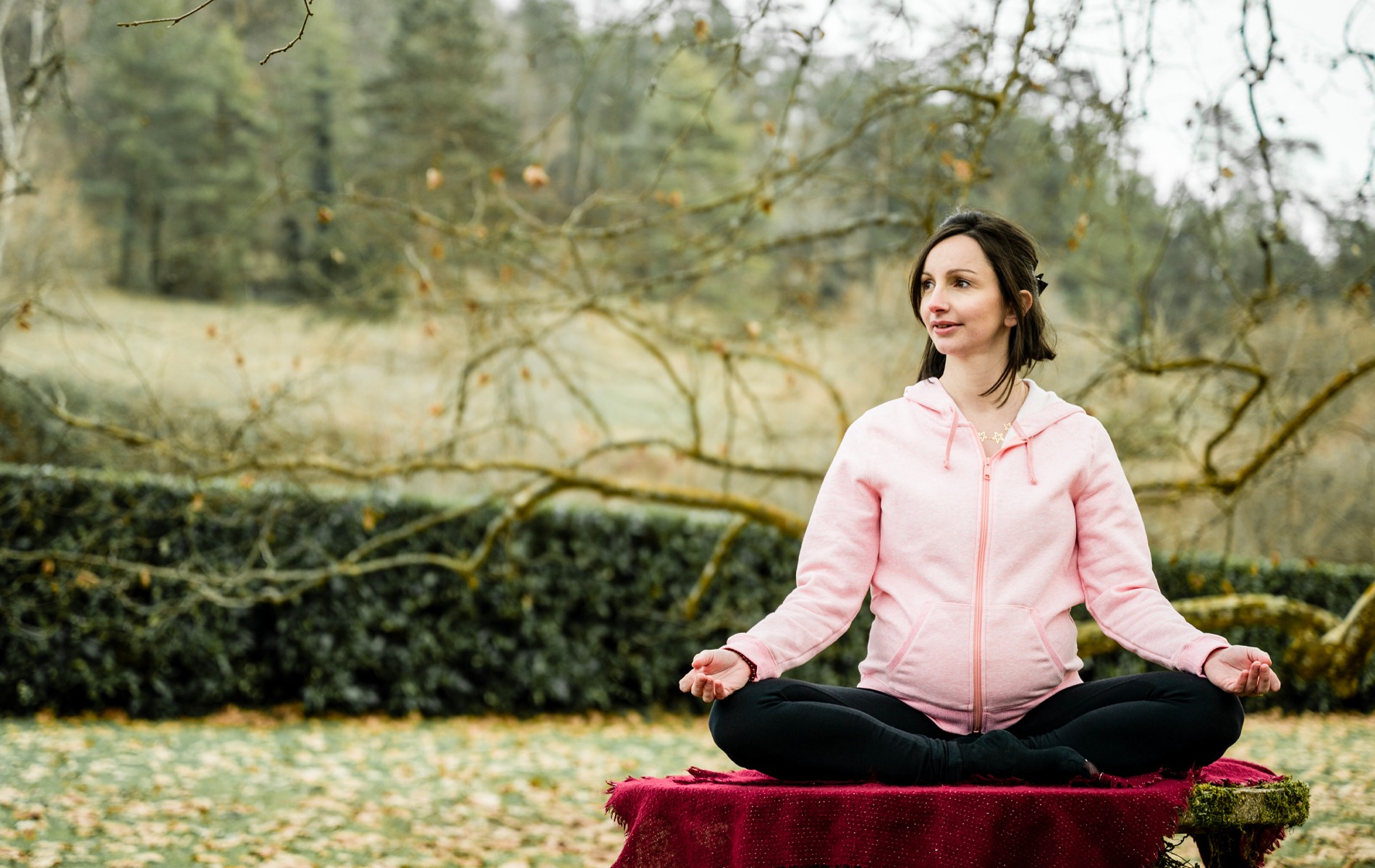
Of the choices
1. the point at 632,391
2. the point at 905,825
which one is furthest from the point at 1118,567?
the point at 632,391

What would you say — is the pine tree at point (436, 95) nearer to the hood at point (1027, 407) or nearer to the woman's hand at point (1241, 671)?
the hood at point (1027, 407)

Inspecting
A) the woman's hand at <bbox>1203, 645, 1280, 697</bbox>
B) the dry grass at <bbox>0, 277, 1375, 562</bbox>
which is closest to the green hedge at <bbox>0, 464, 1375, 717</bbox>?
the dry grass at <bbox>0, 277, 1375, 562</bbox>

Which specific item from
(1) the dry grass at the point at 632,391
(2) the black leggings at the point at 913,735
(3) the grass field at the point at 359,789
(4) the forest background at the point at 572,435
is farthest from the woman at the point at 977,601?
(1) the dry grass at the point at 632,391

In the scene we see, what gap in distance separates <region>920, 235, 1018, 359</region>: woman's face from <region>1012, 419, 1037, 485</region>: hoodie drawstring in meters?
0.17

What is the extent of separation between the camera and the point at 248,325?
239 inches

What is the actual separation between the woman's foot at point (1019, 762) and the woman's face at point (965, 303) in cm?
78

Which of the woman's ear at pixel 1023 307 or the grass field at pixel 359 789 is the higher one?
the woman's ear at pixel 1023 307

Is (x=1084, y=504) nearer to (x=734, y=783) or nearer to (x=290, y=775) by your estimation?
(x=734, y=783)

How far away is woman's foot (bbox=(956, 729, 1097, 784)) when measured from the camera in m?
1.75

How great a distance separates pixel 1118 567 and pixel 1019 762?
0.45 m

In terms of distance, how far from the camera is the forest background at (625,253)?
14.3 ft

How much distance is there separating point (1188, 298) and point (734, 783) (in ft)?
47.9

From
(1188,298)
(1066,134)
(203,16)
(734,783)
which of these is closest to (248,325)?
(1066,134)

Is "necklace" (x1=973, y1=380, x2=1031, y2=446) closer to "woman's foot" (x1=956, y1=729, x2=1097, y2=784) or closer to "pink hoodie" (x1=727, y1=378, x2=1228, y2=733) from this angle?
"pink hoodie" (x1=727, y1=378, x2=1228, y2=733)
